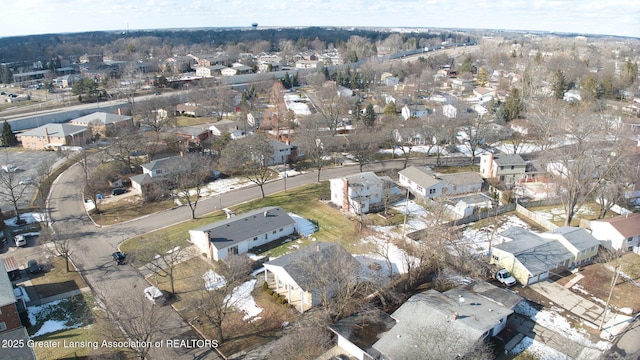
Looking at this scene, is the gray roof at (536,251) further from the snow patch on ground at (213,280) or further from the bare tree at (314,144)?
the bare tree at (314,144)

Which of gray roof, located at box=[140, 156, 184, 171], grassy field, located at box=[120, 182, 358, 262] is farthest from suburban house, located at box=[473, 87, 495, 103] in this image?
gray roof, located at box=[140, 156, 184, 171]

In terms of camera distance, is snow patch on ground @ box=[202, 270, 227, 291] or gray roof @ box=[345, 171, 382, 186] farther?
gray roof @ box=[345, 171, 382, 186]

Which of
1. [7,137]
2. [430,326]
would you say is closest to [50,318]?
[430,326]

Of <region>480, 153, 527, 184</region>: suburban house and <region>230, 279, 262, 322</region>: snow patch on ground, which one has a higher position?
<region>480, 153, 527, 184</region>: suburban house

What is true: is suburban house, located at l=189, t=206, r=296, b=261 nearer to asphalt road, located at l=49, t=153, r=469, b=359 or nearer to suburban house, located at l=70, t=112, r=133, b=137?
asphalt road, located at l=49, t=153, r=469, b=359

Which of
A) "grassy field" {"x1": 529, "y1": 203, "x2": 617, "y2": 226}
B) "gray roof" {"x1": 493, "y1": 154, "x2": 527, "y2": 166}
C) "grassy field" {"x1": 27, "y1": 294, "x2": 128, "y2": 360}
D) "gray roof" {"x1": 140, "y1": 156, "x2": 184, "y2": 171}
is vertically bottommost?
"grassy field" {"x1": 529, "y1": 203, "x2": 617, "y2": 226}

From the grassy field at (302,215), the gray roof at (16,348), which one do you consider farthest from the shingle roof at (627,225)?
the gray roof at (16,348)

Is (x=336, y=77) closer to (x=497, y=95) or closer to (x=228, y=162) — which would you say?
(x=497, y=95)
